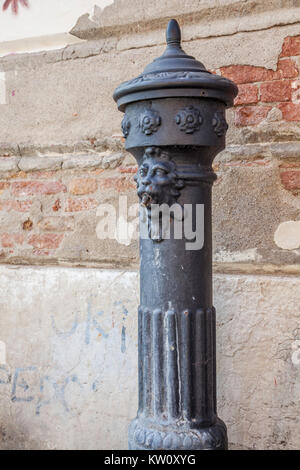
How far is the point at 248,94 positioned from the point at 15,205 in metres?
1.45

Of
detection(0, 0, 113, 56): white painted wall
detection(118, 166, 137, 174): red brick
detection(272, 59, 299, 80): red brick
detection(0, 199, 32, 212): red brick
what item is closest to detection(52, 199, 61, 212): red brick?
detection(0, 199, 32, 212): red brick

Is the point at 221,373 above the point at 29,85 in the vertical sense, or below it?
below

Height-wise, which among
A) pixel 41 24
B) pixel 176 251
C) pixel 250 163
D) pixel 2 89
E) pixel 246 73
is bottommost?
pixel 176 251

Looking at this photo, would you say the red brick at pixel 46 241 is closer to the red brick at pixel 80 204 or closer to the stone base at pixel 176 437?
the red brick at pixel 80 204

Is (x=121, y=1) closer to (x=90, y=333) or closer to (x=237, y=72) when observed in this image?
(x=237, y=72)

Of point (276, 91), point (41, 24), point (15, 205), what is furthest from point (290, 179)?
point (41, 24)

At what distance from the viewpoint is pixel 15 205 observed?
3.10 meters

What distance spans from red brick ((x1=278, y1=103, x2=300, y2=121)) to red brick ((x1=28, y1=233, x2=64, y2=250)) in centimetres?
134

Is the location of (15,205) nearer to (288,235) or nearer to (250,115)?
(250,115)

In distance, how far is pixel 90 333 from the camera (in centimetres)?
282

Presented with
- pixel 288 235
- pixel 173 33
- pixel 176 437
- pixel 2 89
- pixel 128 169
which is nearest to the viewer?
pixel 176 437

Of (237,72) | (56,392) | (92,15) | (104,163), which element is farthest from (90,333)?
(92,15)
